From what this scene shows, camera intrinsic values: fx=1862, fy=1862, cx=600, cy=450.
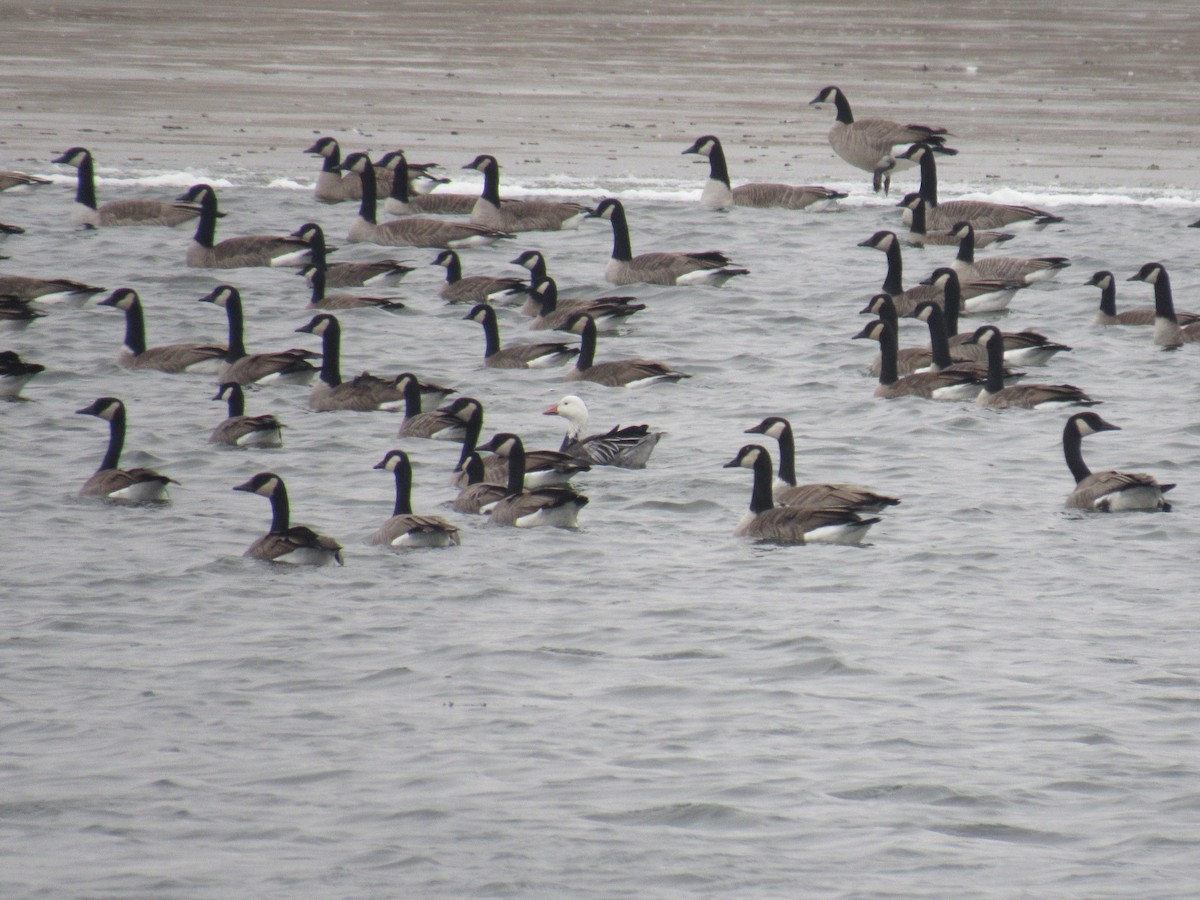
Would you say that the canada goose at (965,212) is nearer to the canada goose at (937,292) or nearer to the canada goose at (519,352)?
the canada goose at (937,292)

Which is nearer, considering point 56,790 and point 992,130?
point 56,790

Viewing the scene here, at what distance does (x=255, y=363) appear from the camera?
15.9 meters

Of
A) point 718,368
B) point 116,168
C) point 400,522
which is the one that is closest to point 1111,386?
point 718,368

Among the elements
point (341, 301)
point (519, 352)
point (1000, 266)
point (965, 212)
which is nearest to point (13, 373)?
point (341, 301)

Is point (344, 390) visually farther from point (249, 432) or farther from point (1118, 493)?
point (1118, 493)

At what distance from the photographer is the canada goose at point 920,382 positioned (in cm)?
1588

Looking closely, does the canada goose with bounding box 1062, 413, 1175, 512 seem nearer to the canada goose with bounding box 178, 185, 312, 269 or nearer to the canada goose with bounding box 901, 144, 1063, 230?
the canada goose with bounding box 901, 144, 1063, 230

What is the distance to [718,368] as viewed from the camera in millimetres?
17016

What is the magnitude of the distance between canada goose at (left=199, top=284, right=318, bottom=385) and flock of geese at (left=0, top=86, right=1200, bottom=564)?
2 centimetres

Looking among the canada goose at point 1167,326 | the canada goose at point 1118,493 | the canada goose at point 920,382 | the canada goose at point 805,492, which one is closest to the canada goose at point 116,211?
the canada goose at point 920,382

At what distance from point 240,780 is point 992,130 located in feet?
74.2

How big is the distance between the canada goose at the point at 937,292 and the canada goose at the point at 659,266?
5.29 ft

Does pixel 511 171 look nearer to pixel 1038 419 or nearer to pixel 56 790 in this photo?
pixel 1038 419

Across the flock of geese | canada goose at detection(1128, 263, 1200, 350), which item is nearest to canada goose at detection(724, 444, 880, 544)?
the flock of geese
